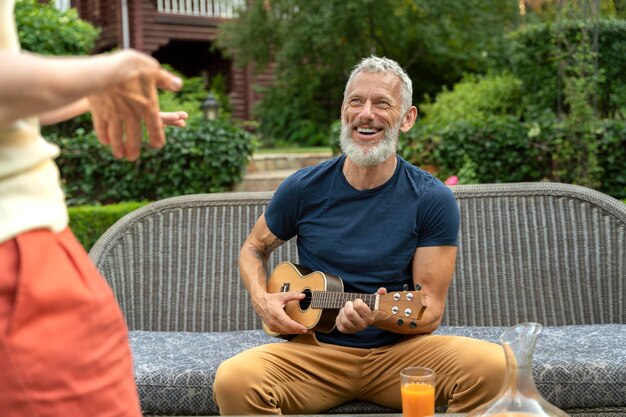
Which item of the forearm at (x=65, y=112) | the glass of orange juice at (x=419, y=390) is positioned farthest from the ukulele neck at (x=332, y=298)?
the forearm at (x=65, y=112)

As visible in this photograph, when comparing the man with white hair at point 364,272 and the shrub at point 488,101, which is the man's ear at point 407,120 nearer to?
the man with white hair at point 364,272

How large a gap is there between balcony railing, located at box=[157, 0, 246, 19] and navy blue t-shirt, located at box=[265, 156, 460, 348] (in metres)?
12.1

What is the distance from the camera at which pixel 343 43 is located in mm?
12844

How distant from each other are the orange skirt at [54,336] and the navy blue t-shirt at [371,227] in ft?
5.08

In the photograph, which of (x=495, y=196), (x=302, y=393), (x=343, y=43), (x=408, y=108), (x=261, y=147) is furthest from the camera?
(x=261, y=147)

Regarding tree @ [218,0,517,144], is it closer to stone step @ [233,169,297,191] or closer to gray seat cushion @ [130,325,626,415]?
stone step @ [233,169,297,191]

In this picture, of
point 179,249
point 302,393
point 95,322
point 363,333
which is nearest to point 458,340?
point 363,333

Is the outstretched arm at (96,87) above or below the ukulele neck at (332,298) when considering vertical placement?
above

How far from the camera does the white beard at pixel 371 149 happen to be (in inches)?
106

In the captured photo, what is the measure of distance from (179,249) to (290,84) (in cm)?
1050

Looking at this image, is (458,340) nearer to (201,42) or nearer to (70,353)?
(70,353)

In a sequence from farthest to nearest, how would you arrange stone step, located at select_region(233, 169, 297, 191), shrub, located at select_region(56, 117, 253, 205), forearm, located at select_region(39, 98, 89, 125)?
stone step, located at select_region(233, 169, 297, 191) → shrub, located at select_region(56, 117, 253, 205) → forearm, located at select_region(39, 98, 89, 125)

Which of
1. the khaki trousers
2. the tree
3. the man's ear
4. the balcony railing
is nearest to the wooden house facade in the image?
the balcony railing

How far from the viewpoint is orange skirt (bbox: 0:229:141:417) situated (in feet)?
3.52
